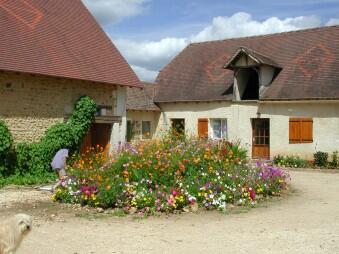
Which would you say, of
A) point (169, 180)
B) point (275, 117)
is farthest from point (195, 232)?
point (275, 117)

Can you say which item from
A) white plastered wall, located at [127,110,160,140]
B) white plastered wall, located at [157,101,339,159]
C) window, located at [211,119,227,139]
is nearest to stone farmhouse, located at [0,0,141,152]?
white plastered wall, located at [157,101,339,159]

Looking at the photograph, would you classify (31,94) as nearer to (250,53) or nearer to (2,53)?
(2,53)

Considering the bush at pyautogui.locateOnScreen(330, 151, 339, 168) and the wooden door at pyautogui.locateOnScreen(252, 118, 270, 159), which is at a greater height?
the wooden door at pyautogui.locateOnScreen(252, 118, 270, 159)

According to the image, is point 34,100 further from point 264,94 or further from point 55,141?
point 264,94

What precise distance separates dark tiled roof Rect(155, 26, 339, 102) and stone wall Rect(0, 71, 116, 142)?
833 centimetres

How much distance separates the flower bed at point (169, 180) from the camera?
31.8 ft

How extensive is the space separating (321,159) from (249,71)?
583 cm

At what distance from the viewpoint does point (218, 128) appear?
74.8ft

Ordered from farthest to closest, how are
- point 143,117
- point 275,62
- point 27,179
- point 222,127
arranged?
point 143,117 → point 222,127 → point 275,62 → point 27,179

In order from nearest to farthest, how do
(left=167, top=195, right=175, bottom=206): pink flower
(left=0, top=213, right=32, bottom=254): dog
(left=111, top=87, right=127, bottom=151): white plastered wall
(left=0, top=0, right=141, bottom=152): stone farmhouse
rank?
(left=0, top=213, right=32, bottom=254): dog → (left=167, top=195, right=175, bottom=206): pink flower → (left=0, top=0, right=141, bottom=152): stone farmhouse → (left=111, top=87, right=127, bottom=151): white plastered wall

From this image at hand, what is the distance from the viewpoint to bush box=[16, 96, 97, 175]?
14094 mm

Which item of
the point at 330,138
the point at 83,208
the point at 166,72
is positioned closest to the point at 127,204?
the point at 83,208

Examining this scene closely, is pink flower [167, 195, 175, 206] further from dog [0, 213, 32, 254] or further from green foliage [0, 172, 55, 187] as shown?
green foliage [0, 172, 55, 187]

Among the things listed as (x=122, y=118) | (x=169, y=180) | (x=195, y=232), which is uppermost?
(x=122, y=118)
